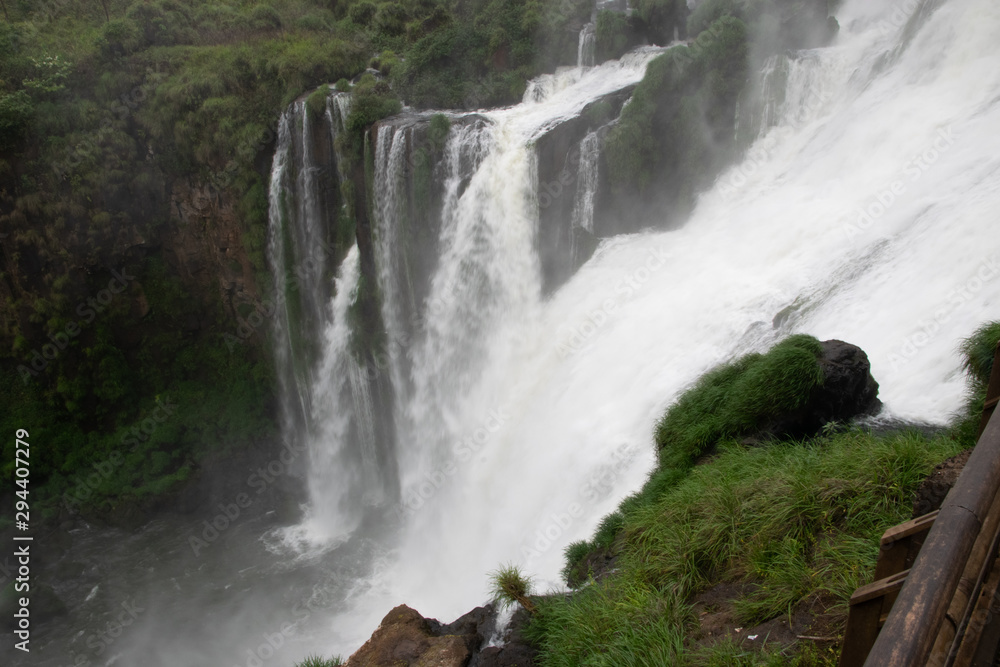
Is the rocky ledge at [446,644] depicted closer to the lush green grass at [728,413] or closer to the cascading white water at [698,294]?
the lush green grass at [728,413]

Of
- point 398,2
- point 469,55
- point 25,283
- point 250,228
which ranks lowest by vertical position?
point 25,283

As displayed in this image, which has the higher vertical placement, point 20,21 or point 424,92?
point 20,21

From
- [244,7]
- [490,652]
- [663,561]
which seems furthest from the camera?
[244,7]

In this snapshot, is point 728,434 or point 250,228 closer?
point 728,434

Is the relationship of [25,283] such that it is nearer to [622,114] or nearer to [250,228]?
[250,228]

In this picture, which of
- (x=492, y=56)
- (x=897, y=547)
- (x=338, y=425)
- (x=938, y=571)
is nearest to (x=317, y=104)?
(x=492, y=56)

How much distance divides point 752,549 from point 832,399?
2352mm

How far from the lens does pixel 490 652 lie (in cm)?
512

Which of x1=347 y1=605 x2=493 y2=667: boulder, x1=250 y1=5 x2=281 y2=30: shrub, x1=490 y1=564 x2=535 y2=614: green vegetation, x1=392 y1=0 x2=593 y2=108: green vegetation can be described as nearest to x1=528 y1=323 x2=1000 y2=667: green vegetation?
x1=490 y1=564 x2=535 y2=614: green vegetation

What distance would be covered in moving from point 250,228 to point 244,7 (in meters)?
11.5

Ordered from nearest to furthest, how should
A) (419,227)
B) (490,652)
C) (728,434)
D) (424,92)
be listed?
1. (490,652)
2. (728,434)
3. (419,227)
4. (424,92)

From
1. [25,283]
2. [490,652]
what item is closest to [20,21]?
[25,283]

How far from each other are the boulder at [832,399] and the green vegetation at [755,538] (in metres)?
0.13

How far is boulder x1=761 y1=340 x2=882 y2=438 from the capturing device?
5.81 m
